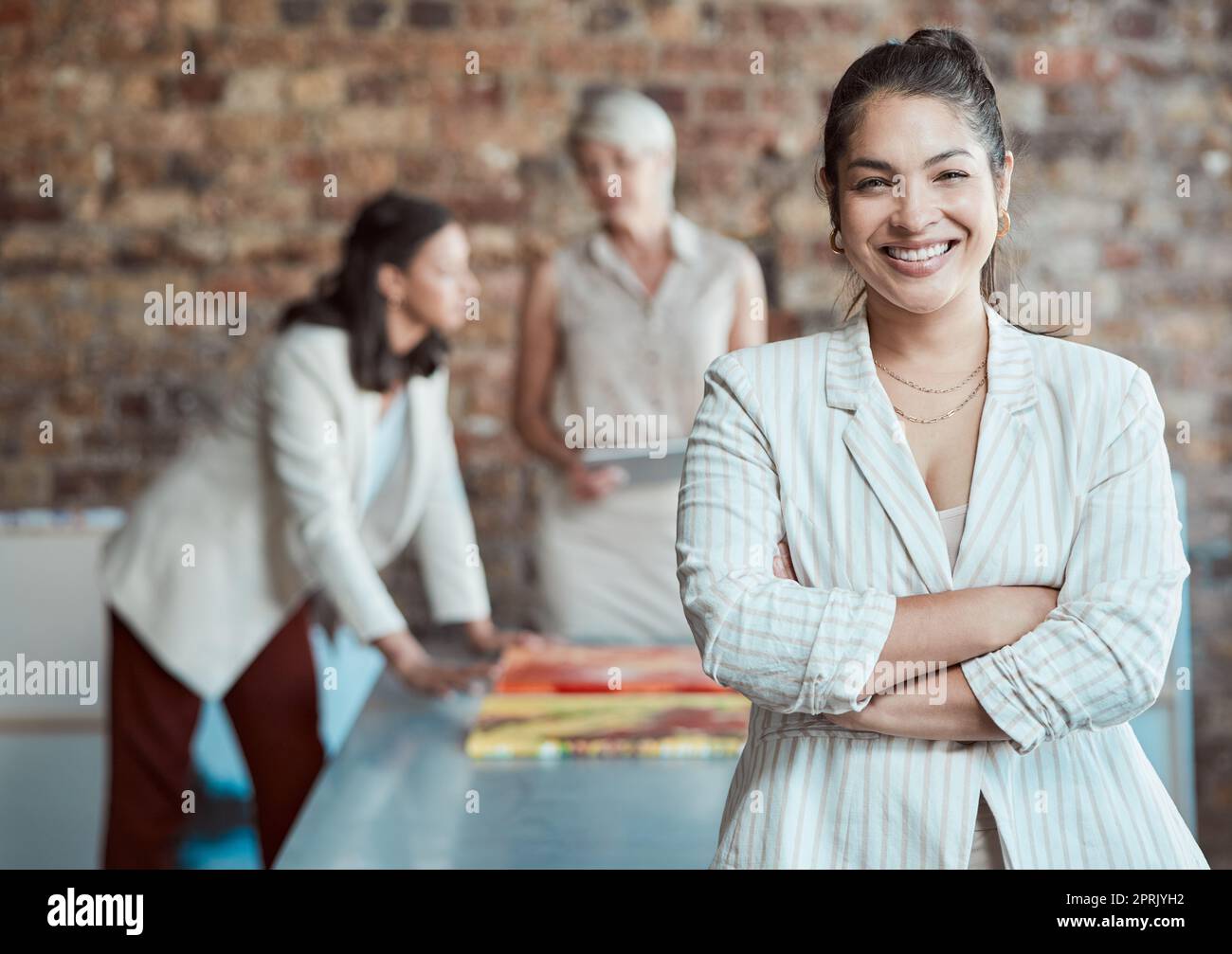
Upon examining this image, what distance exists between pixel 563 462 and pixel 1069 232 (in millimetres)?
1533

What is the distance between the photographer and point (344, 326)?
→ 2293 mm

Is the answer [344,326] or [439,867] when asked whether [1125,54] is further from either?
[439,867]

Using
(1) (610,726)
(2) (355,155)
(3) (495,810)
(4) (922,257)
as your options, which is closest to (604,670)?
(1) (610,726)

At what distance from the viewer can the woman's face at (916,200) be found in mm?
1079

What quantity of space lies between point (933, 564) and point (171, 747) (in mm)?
1746

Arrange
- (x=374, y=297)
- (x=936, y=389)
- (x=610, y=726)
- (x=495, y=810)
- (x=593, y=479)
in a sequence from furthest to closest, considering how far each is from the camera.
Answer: (x=593, y=479)
(x=374, y=297)
(x=610, y=726)
(x=495, y=810)
(x=936, y=389)

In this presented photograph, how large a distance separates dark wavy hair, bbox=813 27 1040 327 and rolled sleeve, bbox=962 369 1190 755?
25 centimetres

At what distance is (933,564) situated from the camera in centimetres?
108

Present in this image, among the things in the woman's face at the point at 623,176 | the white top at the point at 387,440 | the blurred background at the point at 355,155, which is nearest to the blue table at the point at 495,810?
the white top at the point at 387,440

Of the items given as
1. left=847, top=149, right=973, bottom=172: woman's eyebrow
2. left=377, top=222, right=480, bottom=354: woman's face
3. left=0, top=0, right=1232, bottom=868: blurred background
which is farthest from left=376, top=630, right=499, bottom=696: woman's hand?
left=0, top=0, right=1232, bottom=868: blurred background

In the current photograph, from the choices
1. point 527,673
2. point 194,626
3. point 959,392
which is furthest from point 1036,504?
point 194,626

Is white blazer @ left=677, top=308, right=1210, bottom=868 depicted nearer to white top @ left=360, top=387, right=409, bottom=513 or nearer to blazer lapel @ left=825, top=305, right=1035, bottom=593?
blazer lapel @ left=825, top=305, right=1035, bottom=593

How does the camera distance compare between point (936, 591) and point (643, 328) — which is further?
point (643, 328)

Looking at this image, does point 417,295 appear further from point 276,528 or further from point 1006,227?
point 1006,227
